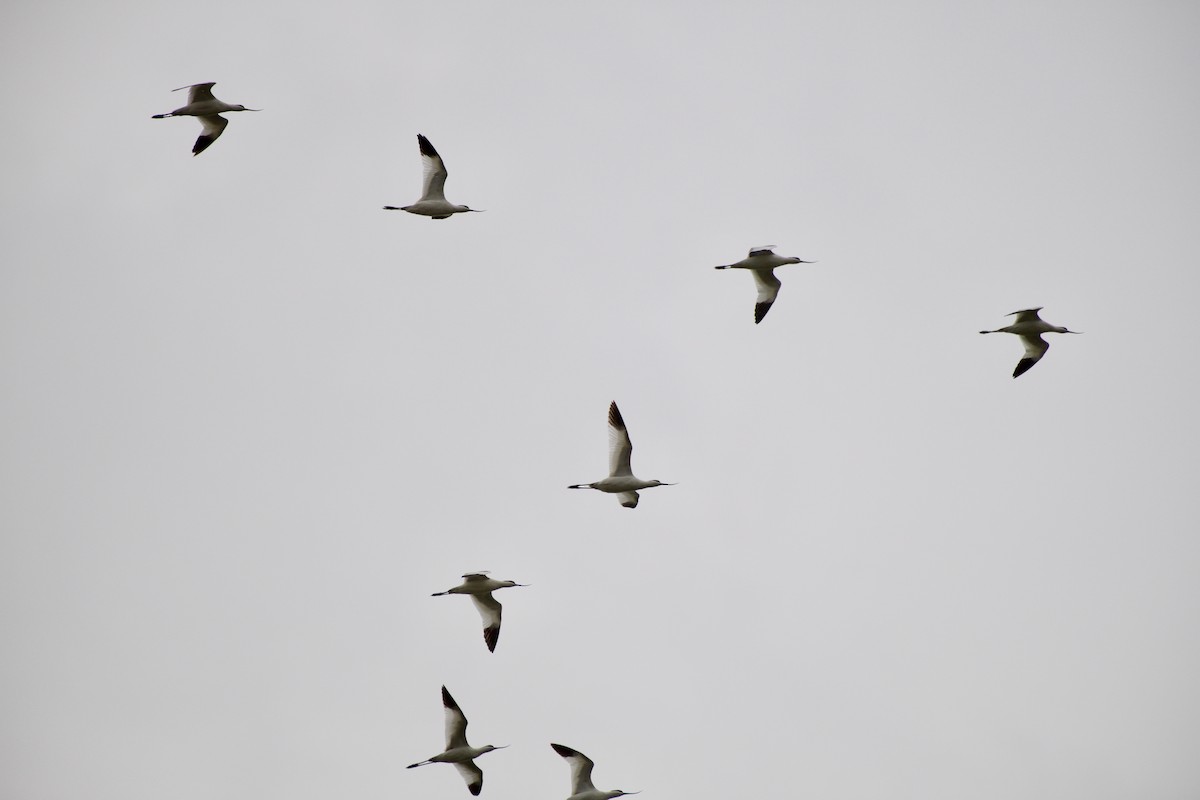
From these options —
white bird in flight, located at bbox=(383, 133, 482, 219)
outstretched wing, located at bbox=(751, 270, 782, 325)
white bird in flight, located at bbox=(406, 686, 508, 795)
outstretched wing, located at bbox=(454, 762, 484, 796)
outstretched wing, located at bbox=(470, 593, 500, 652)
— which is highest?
white bird in flight, located at bbox=(383, 133, 482, 219)

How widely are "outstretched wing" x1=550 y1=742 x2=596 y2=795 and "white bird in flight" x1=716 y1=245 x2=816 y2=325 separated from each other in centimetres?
1030

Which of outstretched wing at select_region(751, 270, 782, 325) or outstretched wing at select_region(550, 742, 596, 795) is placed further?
outstretched wing at select_region(751, 270, 782, 325)

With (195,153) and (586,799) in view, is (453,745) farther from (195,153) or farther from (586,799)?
(195,153)

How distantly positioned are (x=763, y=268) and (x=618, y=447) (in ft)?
17.6

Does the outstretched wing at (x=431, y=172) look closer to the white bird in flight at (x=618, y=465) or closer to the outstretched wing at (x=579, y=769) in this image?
the white bird in flight at (x=618, y=465)

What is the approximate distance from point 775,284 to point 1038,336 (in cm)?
621

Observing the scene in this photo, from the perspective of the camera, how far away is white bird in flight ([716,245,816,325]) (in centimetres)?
2797

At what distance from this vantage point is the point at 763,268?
1128 inches

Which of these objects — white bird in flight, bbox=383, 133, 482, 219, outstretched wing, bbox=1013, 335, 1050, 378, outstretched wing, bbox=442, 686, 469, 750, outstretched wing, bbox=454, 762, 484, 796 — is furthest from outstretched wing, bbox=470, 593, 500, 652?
outstretched wing, bbox=1013, 335, 1050, 378

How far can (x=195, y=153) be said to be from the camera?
2605 centimetres

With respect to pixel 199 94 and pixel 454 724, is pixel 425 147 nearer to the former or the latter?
pixel 199 94

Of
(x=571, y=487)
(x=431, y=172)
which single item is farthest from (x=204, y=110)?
(x=571, y=487)

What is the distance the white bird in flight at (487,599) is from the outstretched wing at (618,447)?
11.3 ft

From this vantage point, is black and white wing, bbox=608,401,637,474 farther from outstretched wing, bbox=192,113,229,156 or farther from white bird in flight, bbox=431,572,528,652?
outstretched wing, bbox=192,113,229,156
